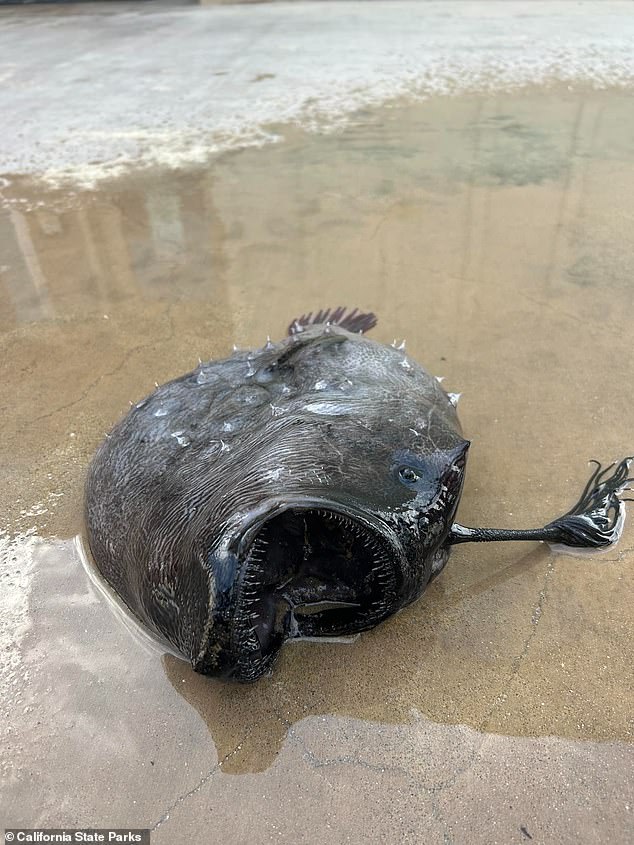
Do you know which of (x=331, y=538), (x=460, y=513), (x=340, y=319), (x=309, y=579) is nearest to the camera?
(x=331, y=538)

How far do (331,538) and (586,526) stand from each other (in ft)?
4.59

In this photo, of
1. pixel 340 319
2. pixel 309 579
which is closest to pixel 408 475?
pixel 309 579

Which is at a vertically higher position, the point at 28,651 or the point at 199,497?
the point at 199,497

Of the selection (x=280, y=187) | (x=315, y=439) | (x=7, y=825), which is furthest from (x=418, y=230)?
(x=7, y=825)

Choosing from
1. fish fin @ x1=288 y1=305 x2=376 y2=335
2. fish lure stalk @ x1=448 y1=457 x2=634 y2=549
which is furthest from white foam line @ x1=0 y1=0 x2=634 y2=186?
fish lure stalk @ x1=448 y1=457 x2=634 y2=549

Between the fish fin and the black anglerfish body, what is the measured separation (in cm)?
137

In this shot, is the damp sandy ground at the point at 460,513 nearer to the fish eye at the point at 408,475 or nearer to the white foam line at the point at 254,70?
the fish eye at the point at 408,475

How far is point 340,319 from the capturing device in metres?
4.38

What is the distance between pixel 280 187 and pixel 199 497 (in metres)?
5.26

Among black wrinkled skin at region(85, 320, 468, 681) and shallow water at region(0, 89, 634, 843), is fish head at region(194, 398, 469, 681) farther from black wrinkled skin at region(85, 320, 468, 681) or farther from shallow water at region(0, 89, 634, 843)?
shallow water at region(0, 89, 634, 843)

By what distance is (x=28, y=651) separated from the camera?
8.38 feet

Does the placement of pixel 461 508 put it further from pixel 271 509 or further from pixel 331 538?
pixel 271 509

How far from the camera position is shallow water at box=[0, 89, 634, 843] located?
2.12 meters

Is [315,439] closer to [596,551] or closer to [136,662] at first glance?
[136,662]
